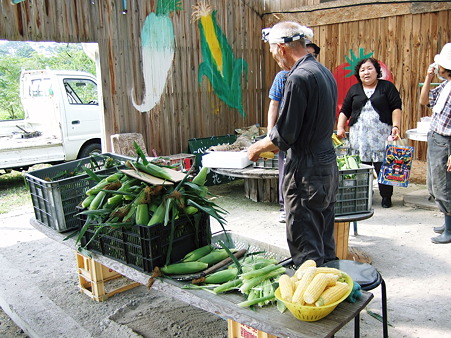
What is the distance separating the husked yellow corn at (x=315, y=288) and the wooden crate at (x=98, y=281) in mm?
2253

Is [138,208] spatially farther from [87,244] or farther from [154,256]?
[87,244]

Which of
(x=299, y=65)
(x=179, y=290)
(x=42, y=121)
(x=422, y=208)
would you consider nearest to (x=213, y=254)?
(x=179, y=290)

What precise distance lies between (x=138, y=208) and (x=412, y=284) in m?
2.82

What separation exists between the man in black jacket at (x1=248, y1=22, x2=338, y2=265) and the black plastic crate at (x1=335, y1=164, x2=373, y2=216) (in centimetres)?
109

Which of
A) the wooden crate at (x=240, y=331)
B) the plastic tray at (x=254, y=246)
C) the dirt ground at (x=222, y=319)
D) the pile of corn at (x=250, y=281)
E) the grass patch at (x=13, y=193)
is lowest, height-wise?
the dirt ground at (x=222, y=319)

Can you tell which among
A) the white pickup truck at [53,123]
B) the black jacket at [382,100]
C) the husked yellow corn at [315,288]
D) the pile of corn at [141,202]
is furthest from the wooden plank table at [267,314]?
the white pickup truck at [53,123]

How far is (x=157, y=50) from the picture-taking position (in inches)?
295

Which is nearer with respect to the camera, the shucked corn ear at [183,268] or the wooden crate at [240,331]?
the wooden crate at [240,331]

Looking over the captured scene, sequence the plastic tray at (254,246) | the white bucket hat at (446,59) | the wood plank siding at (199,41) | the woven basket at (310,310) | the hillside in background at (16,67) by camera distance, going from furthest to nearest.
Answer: the hillside in background at (16,67), the wood plank siding at (199,41), the white bucket hat at (446,59), the plastic tray at (254,246), the woven basket at (310,310)

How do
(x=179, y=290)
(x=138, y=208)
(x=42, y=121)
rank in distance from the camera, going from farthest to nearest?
(x=42, y=121), (x=138, y=208), (x=179, y=290)

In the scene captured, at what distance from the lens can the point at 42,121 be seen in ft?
31.6

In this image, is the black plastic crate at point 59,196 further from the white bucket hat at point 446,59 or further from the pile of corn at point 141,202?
the white bucket hat at point 446,59

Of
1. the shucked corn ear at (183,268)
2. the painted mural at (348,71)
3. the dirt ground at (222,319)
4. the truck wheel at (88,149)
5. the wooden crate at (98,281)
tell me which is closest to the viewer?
the shucked corn ear at (183,268)

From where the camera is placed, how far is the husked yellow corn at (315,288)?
6.64 ft
